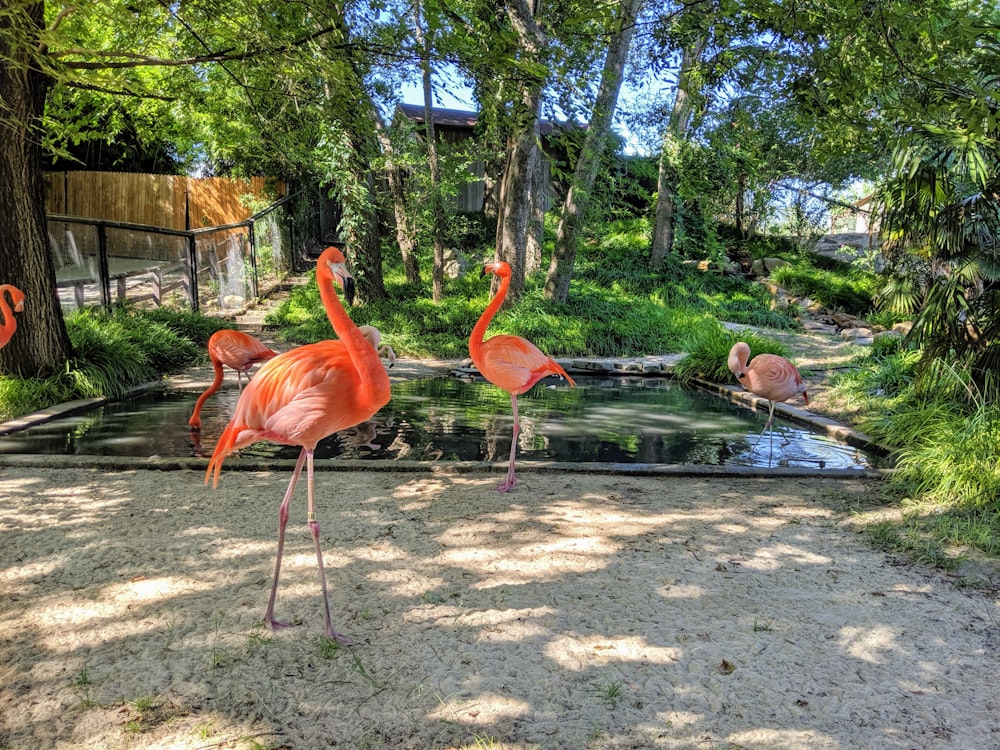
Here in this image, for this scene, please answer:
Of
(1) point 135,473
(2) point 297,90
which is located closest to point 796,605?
(1) point 135,473

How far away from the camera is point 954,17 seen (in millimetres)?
3604

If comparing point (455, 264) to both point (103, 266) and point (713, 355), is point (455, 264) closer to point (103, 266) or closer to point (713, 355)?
point (713, 355)

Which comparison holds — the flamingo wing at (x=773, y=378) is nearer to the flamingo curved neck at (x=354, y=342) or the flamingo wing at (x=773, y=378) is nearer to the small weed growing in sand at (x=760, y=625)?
the small weed growing in sand at (x=760, y=625)

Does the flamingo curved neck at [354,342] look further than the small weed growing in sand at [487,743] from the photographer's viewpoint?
Yes

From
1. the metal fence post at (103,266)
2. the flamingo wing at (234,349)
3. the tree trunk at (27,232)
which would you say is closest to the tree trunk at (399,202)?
the metal fence post at (103,266)

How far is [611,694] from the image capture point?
2785 mm

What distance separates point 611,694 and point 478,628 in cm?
73

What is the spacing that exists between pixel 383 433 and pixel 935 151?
17.3 feet

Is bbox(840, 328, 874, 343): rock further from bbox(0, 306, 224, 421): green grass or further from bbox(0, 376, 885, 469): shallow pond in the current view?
bbox(0, 306, 224, 421): green grass

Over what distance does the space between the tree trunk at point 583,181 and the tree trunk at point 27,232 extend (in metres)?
8.06

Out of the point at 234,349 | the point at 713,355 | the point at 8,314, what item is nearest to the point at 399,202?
the point at 713,355

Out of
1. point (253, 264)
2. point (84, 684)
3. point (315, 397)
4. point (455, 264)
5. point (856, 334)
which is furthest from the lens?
point (455, 264)

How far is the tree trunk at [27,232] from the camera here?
702 centimetres

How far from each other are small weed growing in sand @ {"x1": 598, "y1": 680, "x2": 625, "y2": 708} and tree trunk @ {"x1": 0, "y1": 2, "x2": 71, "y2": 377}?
280 inches
